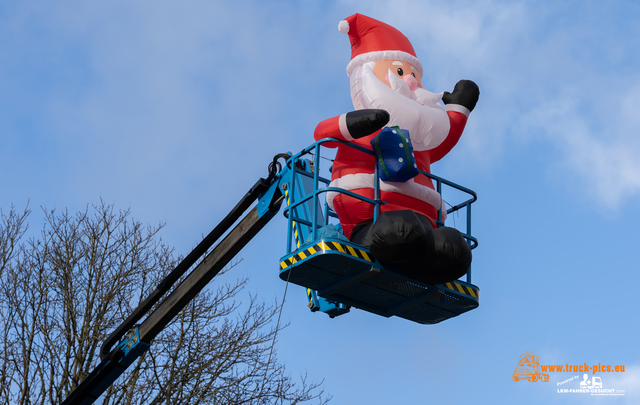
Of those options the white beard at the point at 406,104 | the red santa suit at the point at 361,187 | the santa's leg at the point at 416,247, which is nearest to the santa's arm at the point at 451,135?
the white beard at the point at 406,104

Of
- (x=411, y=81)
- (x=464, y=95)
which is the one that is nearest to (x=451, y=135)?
(x=464, y=95)

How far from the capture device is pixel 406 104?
27.7 feet

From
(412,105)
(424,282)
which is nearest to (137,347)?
(424,282)

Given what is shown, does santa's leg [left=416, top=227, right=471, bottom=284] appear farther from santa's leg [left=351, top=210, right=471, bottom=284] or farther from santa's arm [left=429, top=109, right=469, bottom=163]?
santa's arm [left=429, top=109, right=469, bottom=163]

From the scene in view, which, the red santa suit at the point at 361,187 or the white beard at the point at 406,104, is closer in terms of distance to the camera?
the red santa suit at the point at 361,187

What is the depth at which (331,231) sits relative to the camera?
7812 millimetres

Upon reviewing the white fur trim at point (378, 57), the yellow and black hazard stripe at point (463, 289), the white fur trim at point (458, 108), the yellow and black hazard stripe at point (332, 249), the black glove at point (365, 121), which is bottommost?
the yellow and black hazard stripe at point (332, 249)

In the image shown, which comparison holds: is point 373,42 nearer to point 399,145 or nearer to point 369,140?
point 369,140

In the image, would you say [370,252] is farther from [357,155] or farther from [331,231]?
[357,155]

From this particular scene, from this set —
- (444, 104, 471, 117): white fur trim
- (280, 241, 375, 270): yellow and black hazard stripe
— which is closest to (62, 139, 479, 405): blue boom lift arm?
(280, 241, 375, 270): yellow and black hazard stripe

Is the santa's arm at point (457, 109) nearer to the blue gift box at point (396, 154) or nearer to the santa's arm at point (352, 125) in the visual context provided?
the blue gift box at point (396, 154)

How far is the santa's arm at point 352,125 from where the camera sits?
25.6 feet

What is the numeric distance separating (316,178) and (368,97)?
120 cm

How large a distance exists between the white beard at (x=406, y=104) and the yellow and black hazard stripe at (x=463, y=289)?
1606 mm
